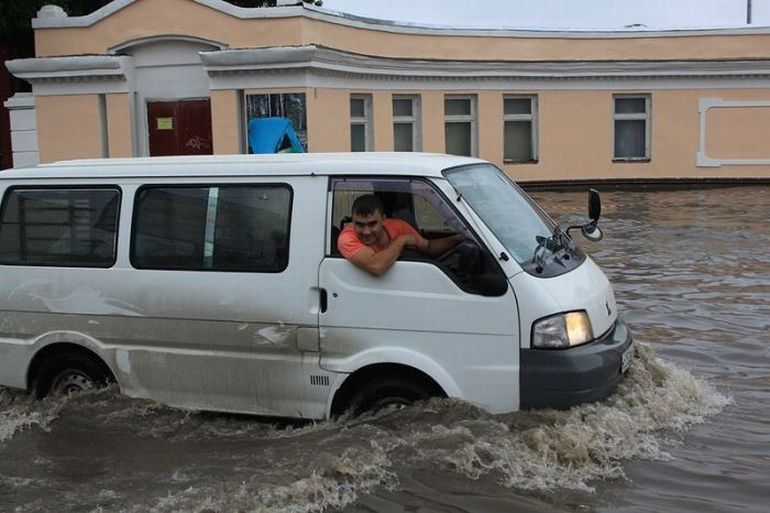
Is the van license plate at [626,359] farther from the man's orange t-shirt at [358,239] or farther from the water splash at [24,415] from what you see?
the water splash at [24,415]

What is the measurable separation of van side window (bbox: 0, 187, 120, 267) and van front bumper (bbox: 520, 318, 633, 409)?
285cm

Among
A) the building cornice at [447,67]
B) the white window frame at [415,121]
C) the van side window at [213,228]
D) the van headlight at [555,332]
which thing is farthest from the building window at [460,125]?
the van headlight at [555,332]

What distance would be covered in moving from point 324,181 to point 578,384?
1948 millimetres

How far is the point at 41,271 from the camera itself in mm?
6094

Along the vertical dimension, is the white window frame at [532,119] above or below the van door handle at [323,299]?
above

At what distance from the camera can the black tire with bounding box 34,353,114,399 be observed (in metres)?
6.09

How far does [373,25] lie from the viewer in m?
17.7

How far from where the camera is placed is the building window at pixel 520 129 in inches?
836

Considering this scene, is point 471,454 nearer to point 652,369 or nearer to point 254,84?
point 652,369

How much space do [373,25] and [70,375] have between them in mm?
12875

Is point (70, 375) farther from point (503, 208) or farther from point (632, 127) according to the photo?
point (632, 127)

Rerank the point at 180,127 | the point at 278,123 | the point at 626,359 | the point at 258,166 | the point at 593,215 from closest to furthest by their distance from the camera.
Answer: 1. the point at 626,359
2. the point at 258,166
3. the point at 593,215
4. the point at 278,123
5. the point at 180,127

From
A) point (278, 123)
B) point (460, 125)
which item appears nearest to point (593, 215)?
point (278, 123)

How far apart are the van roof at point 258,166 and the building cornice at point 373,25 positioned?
9751 mm
